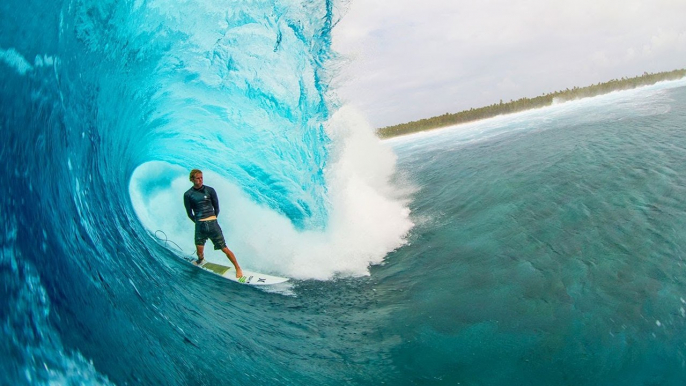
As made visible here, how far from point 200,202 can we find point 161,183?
3.71 m

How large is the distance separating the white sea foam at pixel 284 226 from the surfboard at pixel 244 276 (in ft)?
1.05

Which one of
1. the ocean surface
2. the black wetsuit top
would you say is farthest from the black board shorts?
the ocean surface

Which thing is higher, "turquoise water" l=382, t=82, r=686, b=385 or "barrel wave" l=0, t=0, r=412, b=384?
"barrel wave" l=0, t=0, r=412, b=384

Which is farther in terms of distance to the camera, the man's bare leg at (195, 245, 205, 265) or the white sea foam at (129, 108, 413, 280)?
the white sea foam at (129, 108, 413, 280)

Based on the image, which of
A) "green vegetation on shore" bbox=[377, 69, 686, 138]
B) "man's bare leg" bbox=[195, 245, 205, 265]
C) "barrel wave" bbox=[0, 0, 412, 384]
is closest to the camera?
"barrel wave" bbox=[0, 0, 412, 384]

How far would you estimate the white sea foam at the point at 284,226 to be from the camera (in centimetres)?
670

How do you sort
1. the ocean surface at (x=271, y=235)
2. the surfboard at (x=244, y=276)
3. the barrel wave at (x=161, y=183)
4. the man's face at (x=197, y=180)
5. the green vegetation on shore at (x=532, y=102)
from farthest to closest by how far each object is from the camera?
1. the green vegetation on shore at (x=532, y=102)
2. the surfboard at (x=244, y=276)
3. the man's face at (x=197, y=180)
4. the ocean surface at (x=271, y=235)
5. the barrel wave at (x=161, y=183)

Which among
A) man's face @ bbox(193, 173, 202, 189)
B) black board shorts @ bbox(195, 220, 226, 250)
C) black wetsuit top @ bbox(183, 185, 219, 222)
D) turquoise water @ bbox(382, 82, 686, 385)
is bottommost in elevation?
turquoise water @ bbox(382, 82, 686, 385)

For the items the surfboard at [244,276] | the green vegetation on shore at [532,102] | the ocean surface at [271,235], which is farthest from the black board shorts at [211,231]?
the green vegetation on shore at [532,102]

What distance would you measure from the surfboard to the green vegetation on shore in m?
61.7

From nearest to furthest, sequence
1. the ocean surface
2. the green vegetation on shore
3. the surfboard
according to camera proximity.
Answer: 1. the ocean surface
2. the surfboard
3. the green vegetation on shore

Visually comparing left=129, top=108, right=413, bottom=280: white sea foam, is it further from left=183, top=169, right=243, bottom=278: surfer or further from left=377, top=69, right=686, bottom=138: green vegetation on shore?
left=377, top=69, right=686, bottom=138: green vegetation on shore

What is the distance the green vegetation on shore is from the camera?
219ft

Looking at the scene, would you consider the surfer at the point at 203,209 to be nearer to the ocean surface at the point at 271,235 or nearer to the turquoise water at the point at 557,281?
the ocean surface at the point at 271,235
